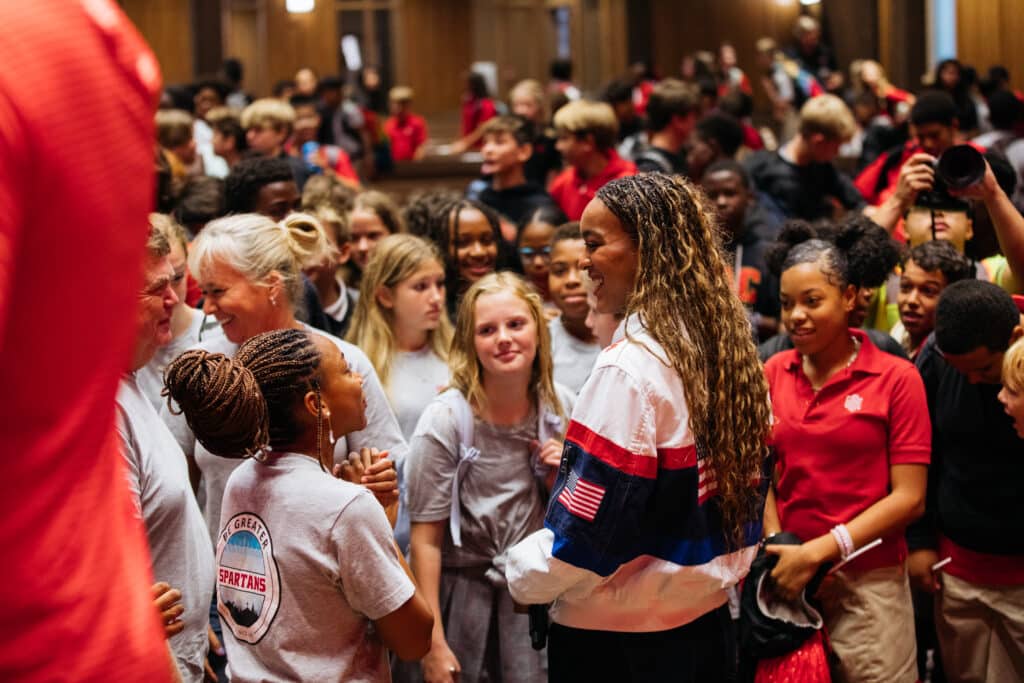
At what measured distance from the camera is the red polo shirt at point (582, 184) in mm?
6523

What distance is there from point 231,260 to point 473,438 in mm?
884

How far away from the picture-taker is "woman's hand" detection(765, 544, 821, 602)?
132 inches

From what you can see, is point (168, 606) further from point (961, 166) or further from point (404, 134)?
point (404, 134)

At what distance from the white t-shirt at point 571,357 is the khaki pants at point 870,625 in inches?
46.8

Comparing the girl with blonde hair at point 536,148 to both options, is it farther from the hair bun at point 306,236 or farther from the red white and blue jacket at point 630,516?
the red white and blue jacket at point 630,516

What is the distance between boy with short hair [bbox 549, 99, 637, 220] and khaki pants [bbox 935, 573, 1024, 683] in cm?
333

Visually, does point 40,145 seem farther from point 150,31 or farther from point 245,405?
point 150,31

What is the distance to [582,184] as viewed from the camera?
6.67 m

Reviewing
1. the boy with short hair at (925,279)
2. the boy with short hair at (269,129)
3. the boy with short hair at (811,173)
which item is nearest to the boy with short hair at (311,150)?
the boy with short hair at (269,129)

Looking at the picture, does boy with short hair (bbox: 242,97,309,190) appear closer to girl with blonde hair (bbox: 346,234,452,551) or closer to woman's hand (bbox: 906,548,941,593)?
girl with blonde hair (bbox: 346,234,452,551)

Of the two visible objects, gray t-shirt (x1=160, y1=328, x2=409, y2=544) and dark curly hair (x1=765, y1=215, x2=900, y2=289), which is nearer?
gray t-shirt (x1=160, y1=328, x2=409, y2=544)

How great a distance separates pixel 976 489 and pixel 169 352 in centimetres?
258

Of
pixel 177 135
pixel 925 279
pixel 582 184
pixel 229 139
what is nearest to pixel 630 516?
pixel 925 279

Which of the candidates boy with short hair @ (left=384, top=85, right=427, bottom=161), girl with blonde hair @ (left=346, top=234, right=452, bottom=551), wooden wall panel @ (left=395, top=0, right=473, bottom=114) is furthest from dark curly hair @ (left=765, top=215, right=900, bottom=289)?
wooden wall panel @ (left=395, top=0, right=473, bottom=114)
